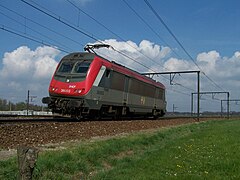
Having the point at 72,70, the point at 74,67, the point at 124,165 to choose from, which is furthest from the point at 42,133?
the point at 74,67

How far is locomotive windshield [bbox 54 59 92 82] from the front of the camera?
21708 mm

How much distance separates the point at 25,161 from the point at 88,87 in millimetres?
16678

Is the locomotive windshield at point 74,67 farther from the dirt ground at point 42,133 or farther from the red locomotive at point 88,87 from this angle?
the dirt ground at point 42,133

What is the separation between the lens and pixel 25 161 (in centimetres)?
440

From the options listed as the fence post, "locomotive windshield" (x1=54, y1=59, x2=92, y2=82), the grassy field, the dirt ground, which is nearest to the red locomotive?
"locomotive windshield" (x1=54, y1=59, x2=92, y2=82)

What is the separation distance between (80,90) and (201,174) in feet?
44.8

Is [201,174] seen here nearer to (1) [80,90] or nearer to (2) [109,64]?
(1) [80,90]

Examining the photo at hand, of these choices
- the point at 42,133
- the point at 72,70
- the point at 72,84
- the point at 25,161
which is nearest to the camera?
the point at 25,161

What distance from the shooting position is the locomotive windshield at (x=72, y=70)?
21.7 m

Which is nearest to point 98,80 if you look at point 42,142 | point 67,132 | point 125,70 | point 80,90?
point 80,90

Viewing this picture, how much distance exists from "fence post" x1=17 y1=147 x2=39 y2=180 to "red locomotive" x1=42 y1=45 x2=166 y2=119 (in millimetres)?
16039

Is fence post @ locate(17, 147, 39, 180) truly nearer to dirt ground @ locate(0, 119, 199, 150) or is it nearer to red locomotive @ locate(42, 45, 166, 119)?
dirt ground @ locate(0, 119, 199, 150)

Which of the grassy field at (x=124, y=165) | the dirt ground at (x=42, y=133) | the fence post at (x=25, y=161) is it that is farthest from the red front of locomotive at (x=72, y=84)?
the fence post at (x=25, y=161)

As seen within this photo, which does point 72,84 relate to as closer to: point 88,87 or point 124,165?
point 88,87
